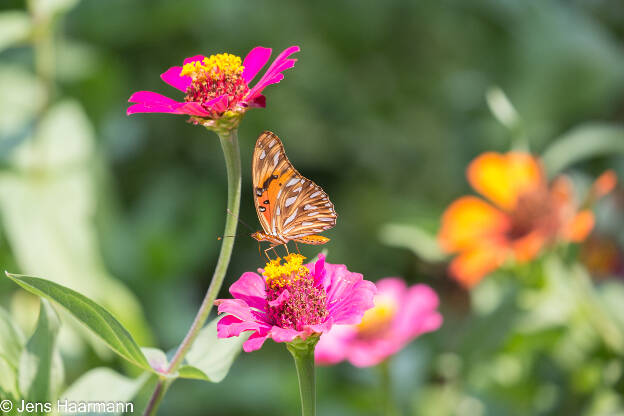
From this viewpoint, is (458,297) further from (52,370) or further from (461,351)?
(52,370)

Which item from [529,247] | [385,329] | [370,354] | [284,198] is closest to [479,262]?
[529,247]

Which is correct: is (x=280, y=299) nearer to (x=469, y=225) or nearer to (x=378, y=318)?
(x=378, y=318)

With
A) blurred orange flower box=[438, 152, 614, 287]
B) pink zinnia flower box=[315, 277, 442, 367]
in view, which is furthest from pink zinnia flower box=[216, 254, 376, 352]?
blurred orange flower box=[438, 152, 614, 287]

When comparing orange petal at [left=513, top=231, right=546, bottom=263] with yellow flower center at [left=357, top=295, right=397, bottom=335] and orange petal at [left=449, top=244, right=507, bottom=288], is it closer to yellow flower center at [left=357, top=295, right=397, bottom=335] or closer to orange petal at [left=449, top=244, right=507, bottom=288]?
orange petal at [left=449, top=244, right=507, bottom=288]

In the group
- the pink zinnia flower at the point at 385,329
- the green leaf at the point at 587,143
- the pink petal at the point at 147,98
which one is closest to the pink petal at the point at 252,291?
the pink petal at the point at 147,98

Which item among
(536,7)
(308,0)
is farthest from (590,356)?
(308,0)

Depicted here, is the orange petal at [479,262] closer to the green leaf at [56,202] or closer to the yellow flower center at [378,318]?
the yellow flower center at [378,318]
